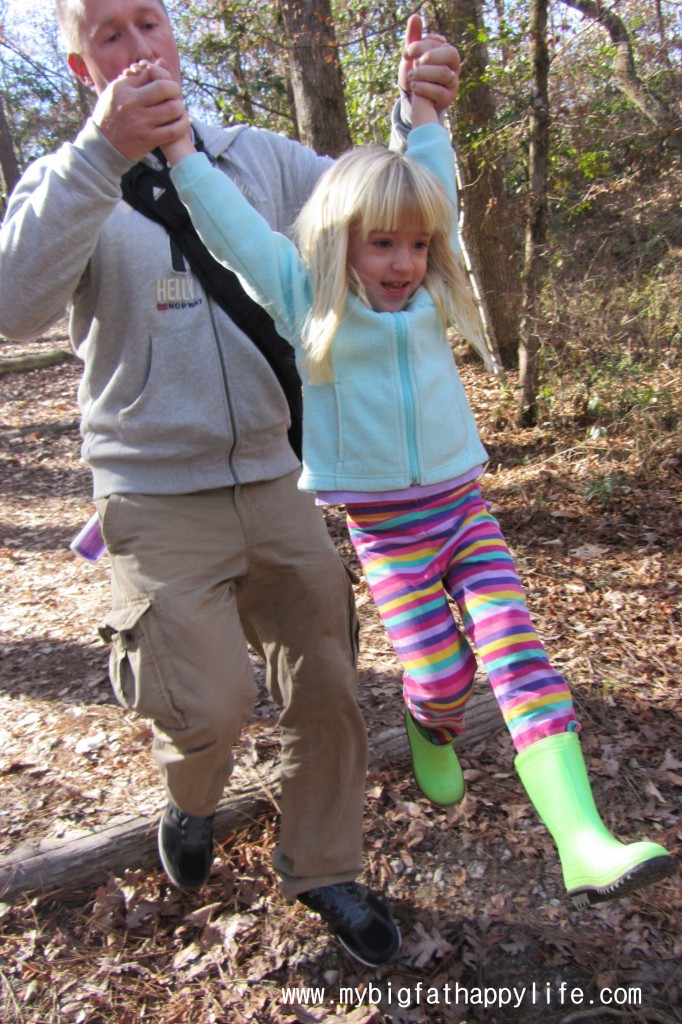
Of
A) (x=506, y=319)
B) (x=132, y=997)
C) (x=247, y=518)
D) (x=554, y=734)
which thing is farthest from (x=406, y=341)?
(x=506, y=319)

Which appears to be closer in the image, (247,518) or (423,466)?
(423,466)

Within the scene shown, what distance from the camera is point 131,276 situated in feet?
7.63

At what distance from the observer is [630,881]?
1.83 m

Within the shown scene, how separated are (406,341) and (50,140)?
27.1 m

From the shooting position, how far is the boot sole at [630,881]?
1819 millimetres

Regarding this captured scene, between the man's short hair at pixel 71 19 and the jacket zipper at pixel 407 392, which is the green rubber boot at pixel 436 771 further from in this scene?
the man's short hair at pixel 71 19

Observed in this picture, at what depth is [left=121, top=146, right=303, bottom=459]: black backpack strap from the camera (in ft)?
7.87

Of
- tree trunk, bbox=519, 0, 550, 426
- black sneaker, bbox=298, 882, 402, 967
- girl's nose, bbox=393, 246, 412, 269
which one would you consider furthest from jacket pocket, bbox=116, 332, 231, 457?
tree trunk, bbox=519, 0, 550, 426

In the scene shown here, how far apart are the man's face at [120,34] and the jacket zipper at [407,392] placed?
96 centimetres

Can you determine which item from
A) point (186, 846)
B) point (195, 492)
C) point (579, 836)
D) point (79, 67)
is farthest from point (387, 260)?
point (186, 846)

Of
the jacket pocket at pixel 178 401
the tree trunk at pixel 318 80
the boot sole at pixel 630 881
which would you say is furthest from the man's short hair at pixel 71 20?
the tree trunk at pixel 318 80

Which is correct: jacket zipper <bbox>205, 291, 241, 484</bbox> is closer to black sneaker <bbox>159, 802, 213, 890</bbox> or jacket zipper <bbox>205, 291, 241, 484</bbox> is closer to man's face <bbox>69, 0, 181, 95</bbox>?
man's face <bbox>69, 0, 181, 95</bbox>

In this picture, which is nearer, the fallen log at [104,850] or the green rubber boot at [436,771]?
the green rubber boot at [436,771]

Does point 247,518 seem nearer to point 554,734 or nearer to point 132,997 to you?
point 554,734
